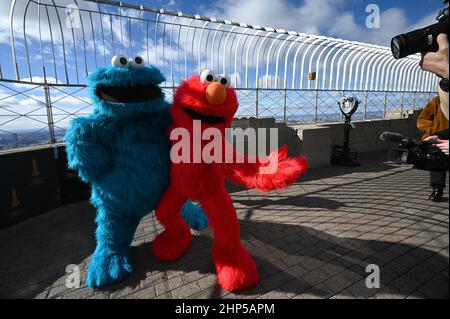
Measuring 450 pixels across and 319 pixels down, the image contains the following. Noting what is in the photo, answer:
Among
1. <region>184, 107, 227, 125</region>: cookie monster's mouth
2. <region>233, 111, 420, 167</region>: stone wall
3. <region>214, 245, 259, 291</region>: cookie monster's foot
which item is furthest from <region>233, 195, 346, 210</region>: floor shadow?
<region>184, 107, 227, 125</region>: cookie monster's mouth

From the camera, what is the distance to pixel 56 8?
3.54 meters

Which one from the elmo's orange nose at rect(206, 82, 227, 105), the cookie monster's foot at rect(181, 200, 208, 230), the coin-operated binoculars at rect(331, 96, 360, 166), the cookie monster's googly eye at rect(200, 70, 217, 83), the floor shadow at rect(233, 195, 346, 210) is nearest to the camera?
the elmo's orange nose at rect(206, 82, 227, 105)

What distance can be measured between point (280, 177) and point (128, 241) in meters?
1.46

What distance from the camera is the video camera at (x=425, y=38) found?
3.89ft

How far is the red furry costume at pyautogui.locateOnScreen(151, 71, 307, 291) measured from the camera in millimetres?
1678

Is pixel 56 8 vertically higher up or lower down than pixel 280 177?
higher up

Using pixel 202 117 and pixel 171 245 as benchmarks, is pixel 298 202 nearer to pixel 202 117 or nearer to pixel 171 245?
pixel 171 245

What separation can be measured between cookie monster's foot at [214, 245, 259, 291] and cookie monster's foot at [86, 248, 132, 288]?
80cm

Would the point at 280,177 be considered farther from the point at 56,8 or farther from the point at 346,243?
the point at 56,8

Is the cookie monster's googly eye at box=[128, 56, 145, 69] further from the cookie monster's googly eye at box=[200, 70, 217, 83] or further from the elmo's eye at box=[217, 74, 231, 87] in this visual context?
the elmo's eye at box=[217, 74, 231, 87]

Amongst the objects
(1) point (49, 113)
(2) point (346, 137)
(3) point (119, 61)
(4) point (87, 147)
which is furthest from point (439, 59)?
(2) point (346, 137)

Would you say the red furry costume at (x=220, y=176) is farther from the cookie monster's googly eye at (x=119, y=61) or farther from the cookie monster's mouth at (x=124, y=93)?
the cookie monster's googly eye at (x=119, y=61)

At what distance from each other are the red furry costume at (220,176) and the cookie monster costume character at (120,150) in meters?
0.19
